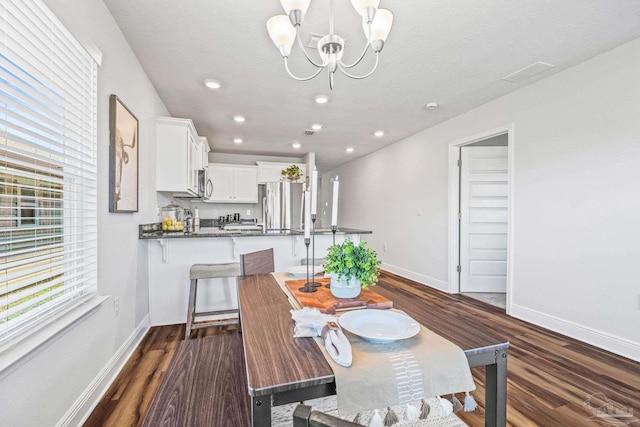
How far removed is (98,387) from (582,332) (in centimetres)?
366

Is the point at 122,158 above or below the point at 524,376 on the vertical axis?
above

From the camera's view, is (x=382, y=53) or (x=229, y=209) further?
(x=229, y=209)

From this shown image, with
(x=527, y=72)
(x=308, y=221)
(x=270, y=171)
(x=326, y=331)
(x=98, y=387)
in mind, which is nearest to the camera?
(x=326, y=331)

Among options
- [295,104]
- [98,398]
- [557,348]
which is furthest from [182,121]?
[557,348]

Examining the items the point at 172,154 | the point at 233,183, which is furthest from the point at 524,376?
the point at 233,183

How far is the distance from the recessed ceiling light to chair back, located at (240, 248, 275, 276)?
1.79 metres

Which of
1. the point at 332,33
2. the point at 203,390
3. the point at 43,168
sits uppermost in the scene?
the point at 332,33

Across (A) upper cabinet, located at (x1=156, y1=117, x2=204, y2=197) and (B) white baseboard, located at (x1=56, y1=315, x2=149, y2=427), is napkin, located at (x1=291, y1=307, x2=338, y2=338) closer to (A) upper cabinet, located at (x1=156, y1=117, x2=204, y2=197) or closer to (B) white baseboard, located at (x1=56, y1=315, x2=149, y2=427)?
(B) white baseboard, located at (x1=56, y1=315, x2=149, y2=427)

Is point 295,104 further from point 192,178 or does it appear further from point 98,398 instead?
point 98,398

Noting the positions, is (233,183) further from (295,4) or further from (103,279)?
(295,4)

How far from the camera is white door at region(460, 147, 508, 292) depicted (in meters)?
4.05

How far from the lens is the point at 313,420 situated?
468 mm

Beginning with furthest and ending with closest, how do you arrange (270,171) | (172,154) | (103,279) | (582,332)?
(270,171)
(172,154)
(582,332)
(103,279)

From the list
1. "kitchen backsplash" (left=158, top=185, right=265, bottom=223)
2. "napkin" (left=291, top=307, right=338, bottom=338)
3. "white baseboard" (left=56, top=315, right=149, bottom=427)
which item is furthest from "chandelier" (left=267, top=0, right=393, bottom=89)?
"kitchen backsplash" (left=158, top=185, right=265, bottom=223)
